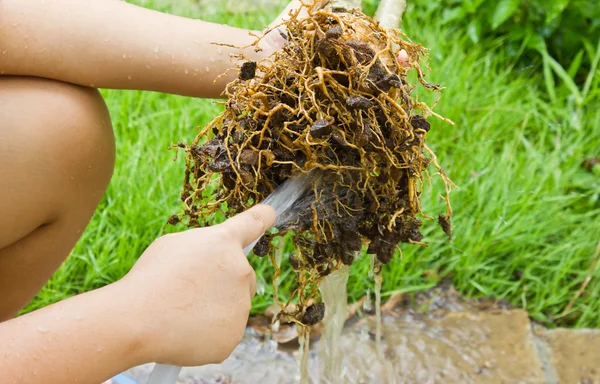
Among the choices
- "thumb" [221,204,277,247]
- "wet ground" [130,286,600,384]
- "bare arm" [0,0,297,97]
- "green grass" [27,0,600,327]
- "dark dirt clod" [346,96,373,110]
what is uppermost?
"dark dirt clod" [346,96,373,110]

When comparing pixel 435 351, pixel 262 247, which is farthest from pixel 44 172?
pixel 435 351

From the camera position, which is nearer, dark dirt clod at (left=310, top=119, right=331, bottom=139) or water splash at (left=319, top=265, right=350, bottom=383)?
dark dirt clod at (left=310, top=119, right=331, bottom=139)

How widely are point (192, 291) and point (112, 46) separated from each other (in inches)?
24.3

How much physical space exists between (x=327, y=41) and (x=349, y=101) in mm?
109

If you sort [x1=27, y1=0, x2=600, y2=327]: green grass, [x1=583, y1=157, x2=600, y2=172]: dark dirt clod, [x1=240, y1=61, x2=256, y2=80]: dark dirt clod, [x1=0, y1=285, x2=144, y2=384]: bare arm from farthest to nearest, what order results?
[x1=583, y1=157, x2=600, y2=172]: dark dirt clod, [x1=27, y1=0, x2=600, y2=327]: green grass, [x1=240, y1=61, x2=256, y2=80]: dark dirt clod, [x1=0, y1=285, x2=144, y2=384]: bare arm

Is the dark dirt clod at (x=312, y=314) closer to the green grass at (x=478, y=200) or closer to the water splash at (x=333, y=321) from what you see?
the water splash at (x=333, y=321)

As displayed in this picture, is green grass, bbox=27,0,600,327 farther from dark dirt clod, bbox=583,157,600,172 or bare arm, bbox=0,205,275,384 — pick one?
bare arm, bbox=0,205,275,384

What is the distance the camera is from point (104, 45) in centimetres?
132

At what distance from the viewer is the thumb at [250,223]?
3.26 ft

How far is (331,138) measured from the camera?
43.1 inches

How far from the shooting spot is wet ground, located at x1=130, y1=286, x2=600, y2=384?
67.3 inches

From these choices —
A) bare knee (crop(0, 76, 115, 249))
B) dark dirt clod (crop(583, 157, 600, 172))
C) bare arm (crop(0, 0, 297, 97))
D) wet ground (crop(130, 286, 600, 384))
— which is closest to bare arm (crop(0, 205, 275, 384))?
bare knee (crop(0, 76, 115, 249))

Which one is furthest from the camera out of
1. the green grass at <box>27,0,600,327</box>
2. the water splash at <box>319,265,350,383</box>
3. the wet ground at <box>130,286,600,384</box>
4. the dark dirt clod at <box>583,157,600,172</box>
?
the dark dirt clod at <box>583,157,600,172</box>

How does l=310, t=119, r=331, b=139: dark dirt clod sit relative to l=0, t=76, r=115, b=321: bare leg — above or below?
above
